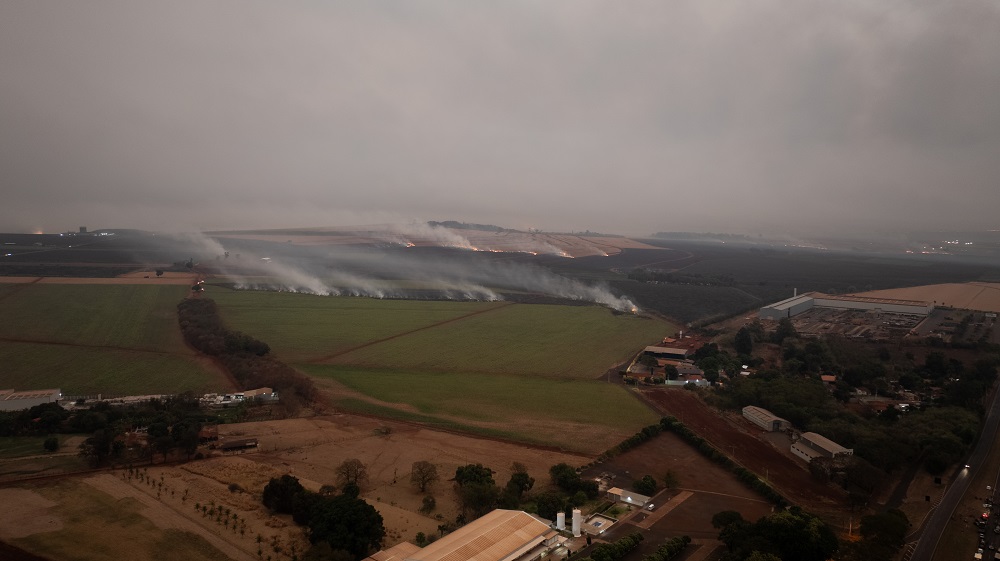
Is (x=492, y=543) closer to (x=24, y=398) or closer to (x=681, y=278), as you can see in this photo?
(x=24, y=398)

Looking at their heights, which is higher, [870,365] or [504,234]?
[504,234]

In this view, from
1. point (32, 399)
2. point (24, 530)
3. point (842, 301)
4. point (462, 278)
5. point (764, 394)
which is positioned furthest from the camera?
point (462, 278)

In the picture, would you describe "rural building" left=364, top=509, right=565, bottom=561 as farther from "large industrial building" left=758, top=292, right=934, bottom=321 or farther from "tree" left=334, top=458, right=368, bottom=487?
"large industrial building" left=758, top=292, right=934, bottom=321

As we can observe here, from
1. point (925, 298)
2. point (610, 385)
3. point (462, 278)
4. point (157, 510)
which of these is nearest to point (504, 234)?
point (462, 278)

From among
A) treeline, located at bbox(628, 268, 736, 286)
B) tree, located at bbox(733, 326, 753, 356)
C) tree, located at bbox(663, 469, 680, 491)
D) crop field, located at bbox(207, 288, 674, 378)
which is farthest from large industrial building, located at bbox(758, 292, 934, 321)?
tree, located at bbox(663, 469, 680, 491)

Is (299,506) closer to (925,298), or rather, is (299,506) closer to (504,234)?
(925,298)

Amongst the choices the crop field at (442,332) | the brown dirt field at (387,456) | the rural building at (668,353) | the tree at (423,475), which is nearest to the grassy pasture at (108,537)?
the brown dirt field at (387,456)

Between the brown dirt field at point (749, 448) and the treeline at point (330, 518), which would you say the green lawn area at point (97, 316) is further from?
the brown dirt field at point (749, 448)
